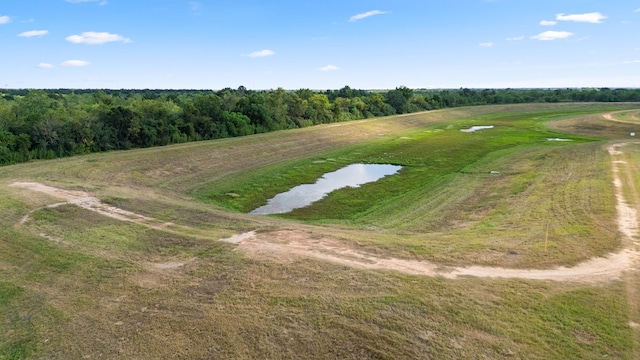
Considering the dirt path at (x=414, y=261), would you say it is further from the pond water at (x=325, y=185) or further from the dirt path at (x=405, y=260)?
the pond water at (x=325, y=185)

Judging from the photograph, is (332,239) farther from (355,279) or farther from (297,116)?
(297,116)

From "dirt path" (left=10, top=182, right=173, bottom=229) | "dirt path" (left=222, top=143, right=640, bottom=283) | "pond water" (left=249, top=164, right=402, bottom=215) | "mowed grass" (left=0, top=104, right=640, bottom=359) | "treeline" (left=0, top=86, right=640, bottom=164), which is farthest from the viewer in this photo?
"treeline" (left=0, top=86, right=640, bottom=164)

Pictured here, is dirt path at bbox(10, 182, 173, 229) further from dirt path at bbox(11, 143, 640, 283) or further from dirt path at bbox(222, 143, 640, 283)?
dirt path at bbox(222, 143, 640, 283)

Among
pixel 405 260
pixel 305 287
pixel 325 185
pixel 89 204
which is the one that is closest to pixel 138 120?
pixel 325 185

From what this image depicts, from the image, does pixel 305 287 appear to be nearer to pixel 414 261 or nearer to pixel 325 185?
pixel 414 261

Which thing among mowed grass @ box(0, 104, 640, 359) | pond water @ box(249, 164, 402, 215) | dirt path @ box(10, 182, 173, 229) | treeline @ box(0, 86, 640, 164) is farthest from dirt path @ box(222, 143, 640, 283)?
treeline @ box(0, 86, 640, 164)

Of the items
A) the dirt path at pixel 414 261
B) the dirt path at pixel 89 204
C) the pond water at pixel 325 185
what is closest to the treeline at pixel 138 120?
the dirt path at pixel 89 204
